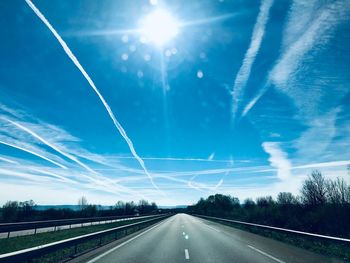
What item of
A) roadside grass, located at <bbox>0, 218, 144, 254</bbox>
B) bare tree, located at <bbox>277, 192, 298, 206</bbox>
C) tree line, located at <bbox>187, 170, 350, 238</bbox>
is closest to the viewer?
roadside grass, located at <bbox>0, 218, 144, 254</bbox>

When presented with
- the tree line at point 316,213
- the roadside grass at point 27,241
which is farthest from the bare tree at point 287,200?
the roadside grass at point 27,241

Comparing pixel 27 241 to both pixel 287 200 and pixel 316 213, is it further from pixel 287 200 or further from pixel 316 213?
pixel 287 200

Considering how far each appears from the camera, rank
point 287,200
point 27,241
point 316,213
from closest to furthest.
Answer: point 27,241, point 316,213, point 287,200

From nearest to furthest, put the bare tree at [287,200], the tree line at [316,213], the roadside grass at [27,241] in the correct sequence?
1. the roadside grass at [27,241]
2. the tree line at [316,213]
3. the bare tree at [287,200]

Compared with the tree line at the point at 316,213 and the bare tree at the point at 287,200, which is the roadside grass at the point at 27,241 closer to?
the tree line at the point at 316,213

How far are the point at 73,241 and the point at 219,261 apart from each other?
219 inches

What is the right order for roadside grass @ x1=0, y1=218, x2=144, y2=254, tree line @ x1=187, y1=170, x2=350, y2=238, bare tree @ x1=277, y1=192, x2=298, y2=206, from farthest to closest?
bare tree @ x1=277, y1=192, x2=298, y2=206 → tree line @ x1=187, y1=170, x2=350, y2=238 → roadside grass @ x1=0, y1=218, x2=144, y2=254

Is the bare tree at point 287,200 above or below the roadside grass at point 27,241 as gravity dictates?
above

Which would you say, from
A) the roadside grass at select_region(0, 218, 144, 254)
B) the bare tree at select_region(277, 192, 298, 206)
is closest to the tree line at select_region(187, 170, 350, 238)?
the bare tree at select_region(277, 192, 298, 206)

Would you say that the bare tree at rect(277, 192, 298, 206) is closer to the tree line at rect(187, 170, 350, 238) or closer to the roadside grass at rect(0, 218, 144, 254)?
the tree line at rect(187, 170, 350, 238)

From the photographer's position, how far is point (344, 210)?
2352 cm

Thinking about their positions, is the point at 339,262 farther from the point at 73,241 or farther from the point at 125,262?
the point at 73,241

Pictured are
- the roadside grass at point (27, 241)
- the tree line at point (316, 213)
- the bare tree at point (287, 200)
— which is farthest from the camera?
the bare tree at point (287, 200)

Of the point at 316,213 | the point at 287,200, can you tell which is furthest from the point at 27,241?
the point at 287,200
